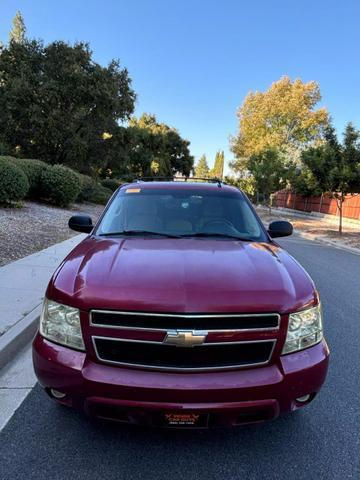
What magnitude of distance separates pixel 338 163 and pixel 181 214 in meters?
17.1

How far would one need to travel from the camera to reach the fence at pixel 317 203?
26.3 metres

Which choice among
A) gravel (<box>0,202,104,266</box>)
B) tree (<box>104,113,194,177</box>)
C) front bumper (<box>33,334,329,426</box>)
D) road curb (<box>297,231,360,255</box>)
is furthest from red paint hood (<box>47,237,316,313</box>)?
tree (<box>104,113,194,177</box>)

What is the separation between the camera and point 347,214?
27359 millimetres

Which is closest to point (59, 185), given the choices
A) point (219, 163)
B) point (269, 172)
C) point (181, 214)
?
point (181, 214)

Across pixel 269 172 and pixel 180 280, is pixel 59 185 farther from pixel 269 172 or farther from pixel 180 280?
pixel 269 172

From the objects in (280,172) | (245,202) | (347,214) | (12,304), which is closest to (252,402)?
(245,202)

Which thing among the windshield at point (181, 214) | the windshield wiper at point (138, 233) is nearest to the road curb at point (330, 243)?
the windshield at point (181, 214)

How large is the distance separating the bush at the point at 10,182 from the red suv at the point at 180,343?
→ 35.7ft

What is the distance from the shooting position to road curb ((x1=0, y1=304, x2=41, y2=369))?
3847 mm

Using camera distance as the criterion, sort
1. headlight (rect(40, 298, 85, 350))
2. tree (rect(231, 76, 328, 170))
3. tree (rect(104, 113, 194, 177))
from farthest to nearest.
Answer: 1. tree (rect(231, 76, 328, 170))
2. tree (rect(104, 113, 194, 177))
3. headlight (rect(40, 298, 85, 350))

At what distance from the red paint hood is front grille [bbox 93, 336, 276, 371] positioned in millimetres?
205

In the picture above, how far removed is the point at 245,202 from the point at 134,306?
2355 millimetres

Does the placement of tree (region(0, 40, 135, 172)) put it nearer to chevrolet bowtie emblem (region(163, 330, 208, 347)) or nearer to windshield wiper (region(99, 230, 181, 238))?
Result: windshield wiper (region(99, 230, 181, 238))

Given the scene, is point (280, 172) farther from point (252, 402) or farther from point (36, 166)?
point (252, 402)
